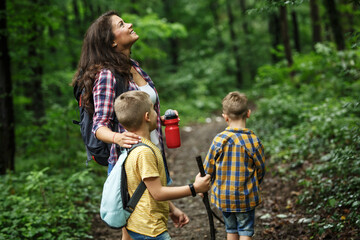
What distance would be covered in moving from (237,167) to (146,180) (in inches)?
43.9

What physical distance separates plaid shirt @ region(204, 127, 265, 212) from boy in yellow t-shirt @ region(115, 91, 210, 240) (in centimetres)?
86

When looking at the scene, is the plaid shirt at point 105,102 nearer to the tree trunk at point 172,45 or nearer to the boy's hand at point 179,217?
the boy's hand at point 179,217

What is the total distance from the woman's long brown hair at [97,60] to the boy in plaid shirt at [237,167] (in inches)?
39.4

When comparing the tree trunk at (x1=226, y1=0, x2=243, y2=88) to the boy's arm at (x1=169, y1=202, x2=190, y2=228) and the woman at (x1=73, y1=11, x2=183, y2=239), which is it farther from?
the boy's arm at (x1=169, y1=202, x2=190, y2=228)

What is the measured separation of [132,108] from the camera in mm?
2303

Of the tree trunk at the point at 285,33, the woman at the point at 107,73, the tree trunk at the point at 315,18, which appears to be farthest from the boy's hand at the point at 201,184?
the tree trunk at the point at 315,18

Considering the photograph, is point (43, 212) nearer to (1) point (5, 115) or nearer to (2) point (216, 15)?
(1) point (5, 115)

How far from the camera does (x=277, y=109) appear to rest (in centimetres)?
882

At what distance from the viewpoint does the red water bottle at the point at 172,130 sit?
2652 mm

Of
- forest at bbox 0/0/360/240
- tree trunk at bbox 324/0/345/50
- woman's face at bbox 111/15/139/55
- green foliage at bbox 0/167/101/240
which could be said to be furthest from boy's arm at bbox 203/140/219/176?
tree trunk at bbox 324/0/345/50

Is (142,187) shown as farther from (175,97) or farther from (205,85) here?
(205,85)

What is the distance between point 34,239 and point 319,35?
14.1 meters

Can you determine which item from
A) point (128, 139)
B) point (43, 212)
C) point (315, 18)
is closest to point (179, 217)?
point (128, 139)

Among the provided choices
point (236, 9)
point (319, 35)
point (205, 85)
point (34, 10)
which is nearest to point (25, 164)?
point (34, 10)
